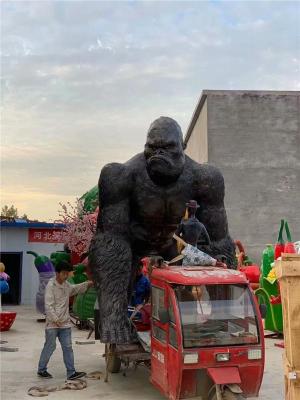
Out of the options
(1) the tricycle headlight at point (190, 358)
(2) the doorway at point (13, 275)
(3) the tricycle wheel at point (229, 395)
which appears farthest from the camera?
(2) the doorway at point (13, 275)

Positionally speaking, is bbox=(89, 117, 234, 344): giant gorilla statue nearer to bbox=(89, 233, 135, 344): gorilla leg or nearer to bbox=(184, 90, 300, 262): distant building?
bbox=(89, 233, 135, 344): gorilla leg

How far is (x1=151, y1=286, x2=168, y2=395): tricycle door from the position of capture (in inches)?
202

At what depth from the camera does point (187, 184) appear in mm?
6594

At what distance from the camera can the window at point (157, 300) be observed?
17.4 feet

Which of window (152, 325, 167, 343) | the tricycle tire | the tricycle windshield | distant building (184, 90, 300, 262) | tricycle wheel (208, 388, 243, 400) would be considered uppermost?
distant building (184, 90, 300, 262)

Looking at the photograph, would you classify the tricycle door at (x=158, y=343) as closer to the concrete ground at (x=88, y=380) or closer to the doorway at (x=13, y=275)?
the concrete ground at (x=88, y=380)

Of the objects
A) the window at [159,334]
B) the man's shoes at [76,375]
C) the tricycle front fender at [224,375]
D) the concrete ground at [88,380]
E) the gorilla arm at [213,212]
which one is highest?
the gorilla arm at [213,212]

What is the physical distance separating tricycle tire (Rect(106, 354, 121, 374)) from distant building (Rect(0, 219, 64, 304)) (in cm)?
1027

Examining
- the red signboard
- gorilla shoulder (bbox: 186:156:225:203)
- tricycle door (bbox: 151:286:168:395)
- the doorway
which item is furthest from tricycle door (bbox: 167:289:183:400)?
the doorway

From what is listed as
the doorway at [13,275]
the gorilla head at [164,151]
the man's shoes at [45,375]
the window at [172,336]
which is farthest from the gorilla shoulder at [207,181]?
the doorway at [13,275]

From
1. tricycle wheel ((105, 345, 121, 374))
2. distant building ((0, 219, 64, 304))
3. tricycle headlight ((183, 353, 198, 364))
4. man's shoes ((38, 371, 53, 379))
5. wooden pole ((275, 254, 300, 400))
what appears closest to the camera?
wooden pole ((275, 254, 300, 400))

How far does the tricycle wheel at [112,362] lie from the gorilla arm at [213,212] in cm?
172

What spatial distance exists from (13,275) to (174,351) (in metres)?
15.0

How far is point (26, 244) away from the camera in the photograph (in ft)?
57.3
